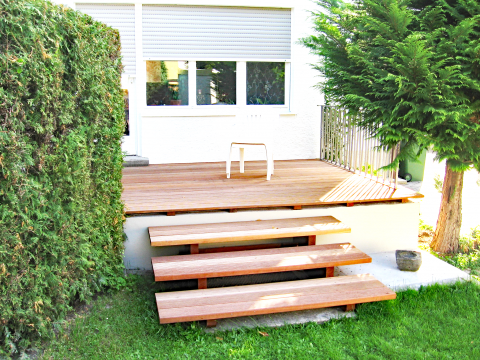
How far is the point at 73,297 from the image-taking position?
3.22 meters

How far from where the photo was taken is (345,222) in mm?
4555

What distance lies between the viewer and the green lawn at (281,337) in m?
2.82

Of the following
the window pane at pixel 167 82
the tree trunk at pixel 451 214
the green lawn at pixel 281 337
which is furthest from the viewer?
the window pane at pixel 167 82

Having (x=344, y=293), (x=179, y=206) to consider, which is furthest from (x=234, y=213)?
(x=344, y=293)

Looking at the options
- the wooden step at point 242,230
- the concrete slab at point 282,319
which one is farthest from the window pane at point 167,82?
the concrete slab at point 282,319

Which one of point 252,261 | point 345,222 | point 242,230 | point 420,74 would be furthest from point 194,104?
point 252,261

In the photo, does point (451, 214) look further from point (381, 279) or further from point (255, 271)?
point (255, 271)

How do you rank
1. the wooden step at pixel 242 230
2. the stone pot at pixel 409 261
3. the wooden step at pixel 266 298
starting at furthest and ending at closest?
the stone pot at pixel 409 261
the wooden step at pixel 242 230
the wooden step at pixel 266 298

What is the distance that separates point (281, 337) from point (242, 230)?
116 centimetres

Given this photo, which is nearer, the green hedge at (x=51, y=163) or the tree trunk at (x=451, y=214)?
the green hedge at (x=51, y=163)

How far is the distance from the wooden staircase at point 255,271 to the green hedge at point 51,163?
1.94ft

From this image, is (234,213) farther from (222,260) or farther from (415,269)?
(415,269)

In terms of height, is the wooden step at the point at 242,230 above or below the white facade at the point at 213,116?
below

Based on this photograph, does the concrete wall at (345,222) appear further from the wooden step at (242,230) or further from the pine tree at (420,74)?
the pine tree at (420,74)
